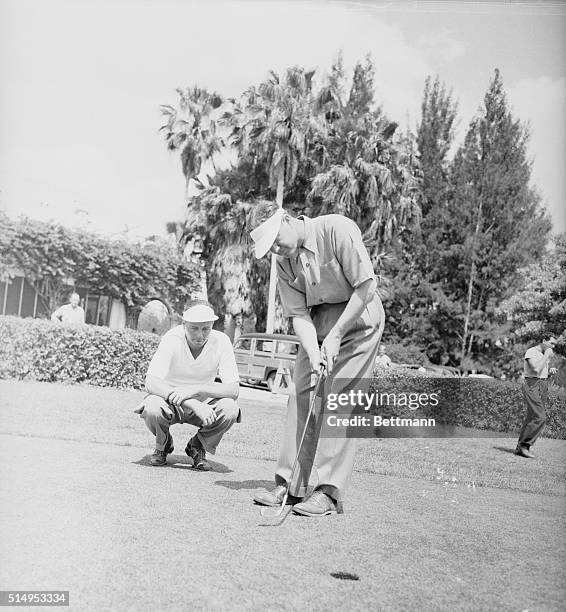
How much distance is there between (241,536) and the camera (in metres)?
2.18

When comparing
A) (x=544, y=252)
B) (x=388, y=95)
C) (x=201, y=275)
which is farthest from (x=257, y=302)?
(x=544, y=252)

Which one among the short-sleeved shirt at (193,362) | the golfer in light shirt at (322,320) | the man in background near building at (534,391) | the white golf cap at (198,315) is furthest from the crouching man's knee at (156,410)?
the man in background near building at (534,391)

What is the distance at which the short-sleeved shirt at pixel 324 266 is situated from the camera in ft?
8.70

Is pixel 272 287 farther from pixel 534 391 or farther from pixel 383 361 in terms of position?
pixel 534 391

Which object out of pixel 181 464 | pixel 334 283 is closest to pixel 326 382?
pixel 334 283

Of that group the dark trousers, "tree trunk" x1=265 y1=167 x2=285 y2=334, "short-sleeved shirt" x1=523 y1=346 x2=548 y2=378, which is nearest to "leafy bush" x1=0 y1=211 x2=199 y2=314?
"tree trunk" x1=265 y1=167 x2=285 y2=334

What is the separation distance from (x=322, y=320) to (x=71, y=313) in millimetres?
1970

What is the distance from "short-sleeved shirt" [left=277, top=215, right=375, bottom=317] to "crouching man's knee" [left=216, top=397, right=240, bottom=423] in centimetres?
75

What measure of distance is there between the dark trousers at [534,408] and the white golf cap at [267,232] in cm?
296

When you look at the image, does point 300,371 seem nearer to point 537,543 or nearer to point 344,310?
point 344,310

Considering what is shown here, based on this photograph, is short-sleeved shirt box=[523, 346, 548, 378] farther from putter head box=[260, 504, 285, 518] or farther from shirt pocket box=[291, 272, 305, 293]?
putter head box=[260, 504, 285, 518]

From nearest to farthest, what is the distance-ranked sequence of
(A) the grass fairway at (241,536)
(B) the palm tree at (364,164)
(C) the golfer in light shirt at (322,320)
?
(A) the grass fairway at (241,536) → (C) the golfer in light shirt at (322,320) → (B) the palm tree at (364,164)

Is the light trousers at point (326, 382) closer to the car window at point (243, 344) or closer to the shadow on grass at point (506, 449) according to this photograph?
the car window at point (243, 344)

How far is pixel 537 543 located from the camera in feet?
8.04
